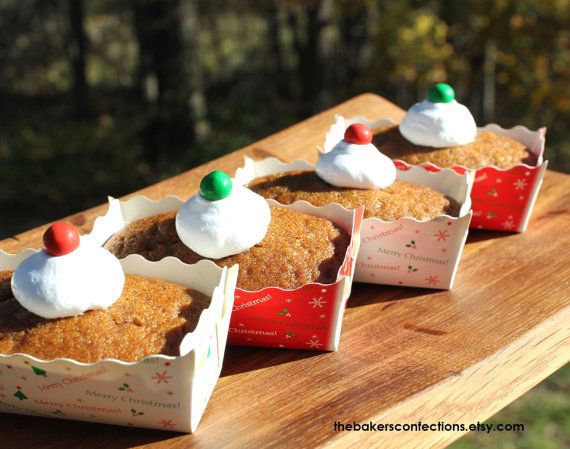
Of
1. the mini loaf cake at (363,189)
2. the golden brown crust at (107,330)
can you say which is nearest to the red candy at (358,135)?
the mini loaf cake at (363,189)

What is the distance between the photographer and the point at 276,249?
2523mm

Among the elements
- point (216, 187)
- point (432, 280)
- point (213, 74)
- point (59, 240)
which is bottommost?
point (213, 74)

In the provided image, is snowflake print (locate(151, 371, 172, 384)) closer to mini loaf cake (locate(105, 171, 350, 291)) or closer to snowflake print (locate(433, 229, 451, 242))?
mini loaf cake (locate(105, 171, 350, 291))

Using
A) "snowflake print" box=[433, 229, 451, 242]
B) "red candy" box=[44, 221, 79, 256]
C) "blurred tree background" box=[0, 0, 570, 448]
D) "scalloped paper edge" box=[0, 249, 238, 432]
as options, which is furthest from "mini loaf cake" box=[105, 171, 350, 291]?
"blurred tree background" box=[0, 0, 570, 448]

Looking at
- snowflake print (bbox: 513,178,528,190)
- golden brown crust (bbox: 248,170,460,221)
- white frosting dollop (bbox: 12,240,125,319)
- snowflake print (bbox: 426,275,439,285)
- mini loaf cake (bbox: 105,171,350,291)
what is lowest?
snowflake print (bbox: 426,275,439,285)

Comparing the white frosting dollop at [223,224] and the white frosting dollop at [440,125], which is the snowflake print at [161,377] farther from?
the white frosting dollop at [440,125]

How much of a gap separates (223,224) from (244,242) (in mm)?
101

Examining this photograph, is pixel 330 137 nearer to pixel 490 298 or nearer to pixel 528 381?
pixel 490 298

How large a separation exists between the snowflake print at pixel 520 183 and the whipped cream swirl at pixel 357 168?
0.61 m

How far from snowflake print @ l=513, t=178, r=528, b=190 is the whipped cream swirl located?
61 centimetres

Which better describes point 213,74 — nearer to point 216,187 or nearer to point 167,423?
point 216,187

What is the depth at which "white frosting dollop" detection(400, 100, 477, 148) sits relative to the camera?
127 inches

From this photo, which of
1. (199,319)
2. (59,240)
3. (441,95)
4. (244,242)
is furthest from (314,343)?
(441,95)

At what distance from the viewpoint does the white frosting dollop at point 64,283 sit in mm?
2061
